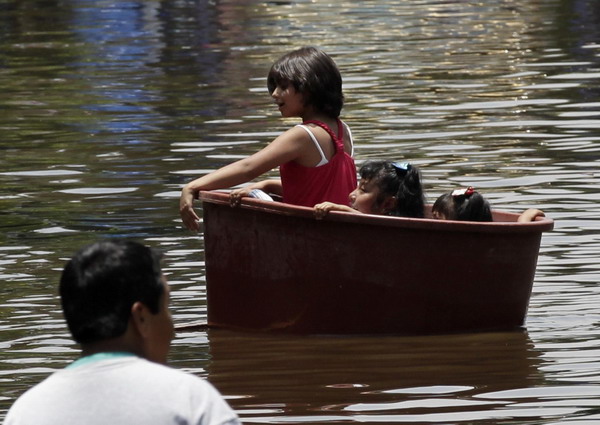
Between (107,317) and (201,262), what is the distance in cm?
578

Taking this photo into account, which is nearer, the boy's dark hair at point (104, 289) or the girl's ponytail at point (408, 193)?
the boy's dark hair at point (104, 289)

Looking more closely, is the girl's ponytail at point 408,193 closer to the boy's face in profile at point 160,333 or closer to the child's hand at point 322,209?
the child's hand at point 322,209

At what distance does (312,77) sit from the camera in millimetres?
7266

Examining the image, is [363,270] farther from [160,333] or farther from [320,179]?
[160,333]

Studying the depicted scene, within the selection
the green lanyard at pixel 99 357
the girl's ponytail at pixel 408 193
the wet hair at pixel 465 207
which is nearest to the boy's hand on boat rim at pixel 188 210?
the girl's ponytail at pixel 408 193

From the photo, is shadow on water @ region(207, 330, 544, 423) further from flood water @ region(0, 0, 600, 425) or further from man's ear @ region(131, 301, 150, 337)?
man's ear @ region(131, 301, 150, 337)

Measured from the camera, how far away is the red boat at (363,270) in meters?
7.01

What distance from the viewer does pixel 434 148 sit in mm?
12672

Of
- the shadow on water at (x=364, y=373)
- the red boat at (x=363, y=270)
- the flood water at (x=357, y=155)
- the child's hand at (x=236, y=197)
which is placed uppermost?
the child's hand at (x=236, y=197)

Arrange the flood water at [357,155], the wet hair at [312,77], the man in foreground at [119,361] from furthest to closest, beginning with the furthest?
the wet hair at [312,77], the flood water at [357,155], the man in foreground at [119,361]

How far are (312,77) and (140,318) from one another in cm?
415

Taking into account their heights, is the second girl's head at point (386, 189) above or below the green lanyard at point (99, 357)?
below

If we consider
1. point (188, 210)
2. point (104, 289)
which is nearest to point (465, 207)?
point (188, 210)

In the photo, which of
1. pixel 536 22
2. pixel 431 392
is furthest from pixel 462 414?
pixel 536 22
